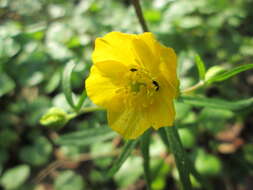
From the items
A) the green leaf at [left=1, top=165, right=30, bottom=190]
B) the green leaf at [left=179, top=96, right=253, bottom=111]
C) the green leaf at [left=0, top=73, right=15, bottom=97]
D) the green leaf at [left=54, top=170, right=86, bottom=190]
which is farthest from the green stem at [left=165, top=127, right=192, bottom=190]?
the green leaf at [left=1, top=165, right=30, bottom=190]

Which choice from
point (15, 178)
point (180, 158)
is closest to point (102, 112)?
point (180, 158)

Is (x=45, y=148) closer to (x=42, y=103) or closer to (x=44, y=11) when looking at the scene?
(x=42, y=103)

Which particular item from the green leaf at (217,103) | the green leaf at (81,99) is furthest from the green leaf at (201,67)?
the green leaf at (81,99)

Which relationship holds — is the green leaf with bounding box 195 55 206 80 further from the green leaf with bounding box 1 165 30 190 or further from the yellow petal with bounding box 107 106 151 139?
the green leaf with bounding box 1 165 30 190

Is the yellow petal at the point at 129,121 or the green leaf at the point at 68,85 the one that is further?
the green leaf at the point at 68,85

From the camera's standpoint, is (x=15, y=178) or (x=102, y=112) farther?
(x=15, y=178)

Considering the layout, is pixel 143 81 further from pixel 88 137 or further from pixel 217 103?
pixel 88 137

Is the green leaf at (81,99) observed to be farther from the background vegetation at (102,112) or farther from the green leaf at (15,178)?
the green leaf at (15,178)
